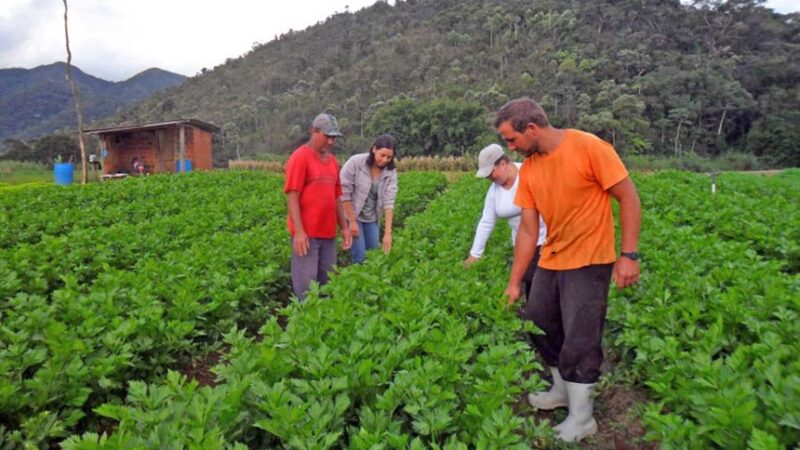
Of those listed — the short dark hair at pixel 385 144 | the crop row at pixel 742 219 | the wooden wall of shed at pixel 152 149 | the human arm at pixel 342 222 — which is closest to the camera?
the human arm at pixel 342 222

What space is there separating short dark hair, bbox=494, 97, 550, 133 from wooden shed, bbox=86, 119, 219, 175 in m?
27.0

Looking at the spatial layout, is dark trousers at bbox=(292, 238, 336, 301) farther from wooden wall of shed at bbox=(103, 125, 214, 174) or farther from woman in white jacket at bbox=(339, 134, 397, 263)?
wooden wall of shed at bbox=(103, 125, 214, 174)

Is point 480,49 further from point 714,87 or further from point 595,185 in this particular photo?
point 595,185

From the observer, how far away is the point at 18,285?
199 inches

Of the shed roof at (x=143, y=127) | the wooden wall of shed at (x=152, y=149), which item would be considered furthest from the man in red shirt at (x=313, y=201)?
the wooden wall of shed at (x=152, y=149)

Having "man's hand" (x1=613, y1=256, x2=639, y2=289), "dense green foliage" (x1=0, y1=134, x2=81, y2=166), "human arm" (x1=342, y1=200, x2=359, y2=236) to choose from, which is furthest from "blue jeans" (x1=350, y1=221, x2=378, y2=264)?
"dense green foliage" (x1=0, y1=134, x2=81, y2=166)

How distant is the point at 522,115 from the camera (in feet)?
9.94

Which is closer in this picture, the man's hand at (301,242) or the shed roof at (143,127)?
the man's hand at (301,242)

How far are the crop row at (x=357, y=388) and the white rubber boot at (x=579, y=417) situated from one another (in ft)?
1.07

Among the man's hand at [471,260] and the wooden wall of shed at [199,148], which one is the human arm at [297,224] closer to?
the man's hand at [471,260]

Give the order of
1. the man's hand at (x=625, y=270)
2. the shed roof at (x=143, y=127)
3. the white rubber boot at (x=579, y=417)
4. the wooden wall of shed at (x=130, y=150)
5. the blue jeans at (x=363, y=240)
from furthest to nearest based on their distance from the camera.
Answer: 1. the wooden wall of shed at (x=130, y=150)
2. the shed roof at (x=143, y=127)
3. the blue jeans at (x=363, y=240)
4. the white rubber boot at (x=579, y=417)
5. the man's hand at (x=625, y=270)

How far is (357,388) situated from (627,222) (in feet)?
6.04

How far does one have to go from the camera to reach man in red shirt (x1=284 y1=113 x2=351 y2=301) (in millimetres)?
4875

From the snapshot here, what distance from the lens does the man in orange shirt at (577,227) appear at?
9.90 feet
